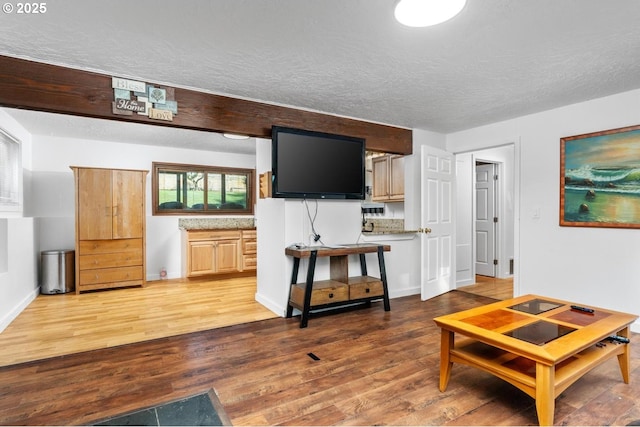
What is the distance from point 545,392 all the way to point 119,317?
12.3 ft

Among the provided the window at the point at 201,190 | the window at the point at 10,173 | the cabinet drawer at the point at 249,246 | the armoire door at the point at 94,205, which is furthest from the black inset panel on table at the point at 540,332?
the window at the point at 201,190

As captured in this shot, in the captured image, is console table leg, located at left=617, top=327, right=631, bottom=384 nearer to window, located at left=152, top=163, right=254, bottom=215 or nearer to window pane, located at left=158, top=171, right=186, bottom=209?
window, located at left=152, top=163, right=254, bottom=215

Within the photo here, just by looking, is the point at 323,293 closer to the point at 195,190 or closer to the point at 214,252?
the point at 214,252

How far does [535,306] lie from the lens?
238 cm

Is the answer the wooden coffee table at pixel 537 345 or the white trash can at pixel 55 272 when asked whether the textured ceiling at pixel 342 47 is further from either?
the white trash can at pixel 55 272

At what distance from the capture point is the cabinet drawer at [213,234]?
17.7ft

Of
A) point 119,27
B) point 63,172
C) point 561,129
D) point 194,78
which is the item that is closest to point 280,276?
point 194,78

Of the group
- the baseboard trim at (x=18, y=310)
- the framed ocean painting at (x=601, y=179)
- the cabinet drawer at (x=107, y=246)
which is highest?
the framed ocean painting at (x=601, y=179)

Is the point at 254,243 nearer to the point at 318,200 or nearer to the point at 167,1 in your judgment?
the point at 318,200

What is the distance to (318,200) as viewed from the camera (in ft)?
12.6

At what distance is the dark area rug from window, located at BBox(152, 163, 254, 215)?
169 inches

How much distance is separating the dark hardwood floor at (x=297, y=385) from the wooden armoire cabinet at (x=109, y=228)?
245cm

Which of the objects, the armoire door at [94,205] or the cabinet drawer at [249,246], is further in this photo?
the cabinet drawer at [249,246]

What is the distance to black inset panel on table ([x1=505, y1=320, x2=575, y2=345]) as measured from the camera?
178 cm
